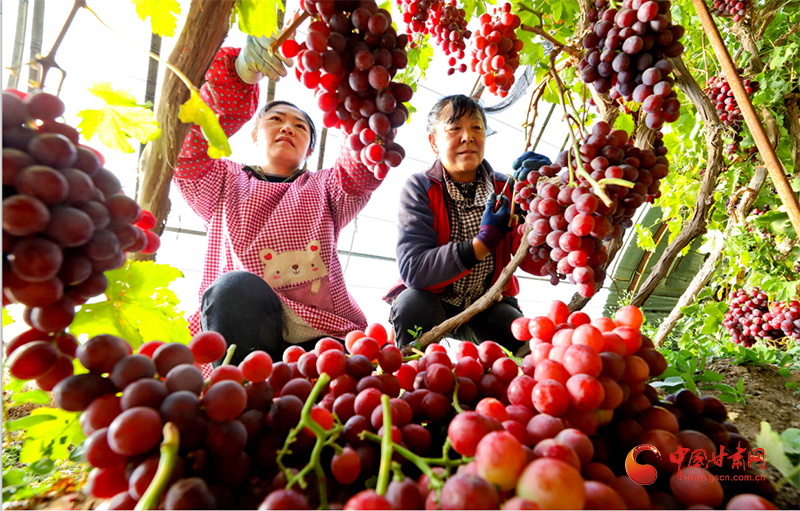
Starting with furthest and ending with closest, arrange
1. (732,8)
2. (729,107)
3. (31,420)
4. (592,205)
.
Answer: (729,107), (732,8), (592,205), (31,420)

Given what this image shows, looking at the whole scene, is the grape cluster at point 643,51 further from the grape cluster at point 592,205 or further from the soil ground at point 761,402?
the soil ground at point 761,402

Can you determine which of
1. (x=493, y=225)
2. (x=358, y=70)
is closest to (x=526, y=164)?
(x=493, y=225)

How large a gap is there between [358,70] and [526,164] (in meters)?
0.56

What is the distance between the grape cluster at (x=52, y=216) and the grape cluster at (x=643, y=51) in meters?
0.66

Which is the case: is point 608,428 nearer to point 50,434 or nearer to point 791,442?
point 791,442

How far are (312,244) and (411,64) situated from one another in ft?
2.03

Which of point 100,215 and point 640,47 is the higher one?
point 640,47

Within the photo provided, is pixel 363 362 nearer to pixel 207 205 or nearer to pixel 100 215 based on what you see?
pixel 100 215

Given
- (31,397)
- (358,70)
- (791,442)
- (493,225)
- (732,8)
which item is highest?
(732,8)

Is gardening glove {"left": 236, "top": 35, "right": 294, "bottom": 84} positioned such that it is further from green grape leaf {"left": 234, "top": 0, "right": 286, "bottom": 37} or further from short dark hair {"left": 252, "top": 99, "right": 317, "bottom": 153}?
short dark hair {"left": 252, "top": 99, "right": 317, "bottom": 153}

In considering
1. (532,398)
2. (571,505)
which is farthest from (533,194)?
(571,505)

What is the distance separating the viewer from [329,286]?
119 centimetres

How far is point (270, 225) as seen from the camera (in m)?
1.17

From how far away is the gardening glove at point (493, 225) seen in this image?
1.04m
